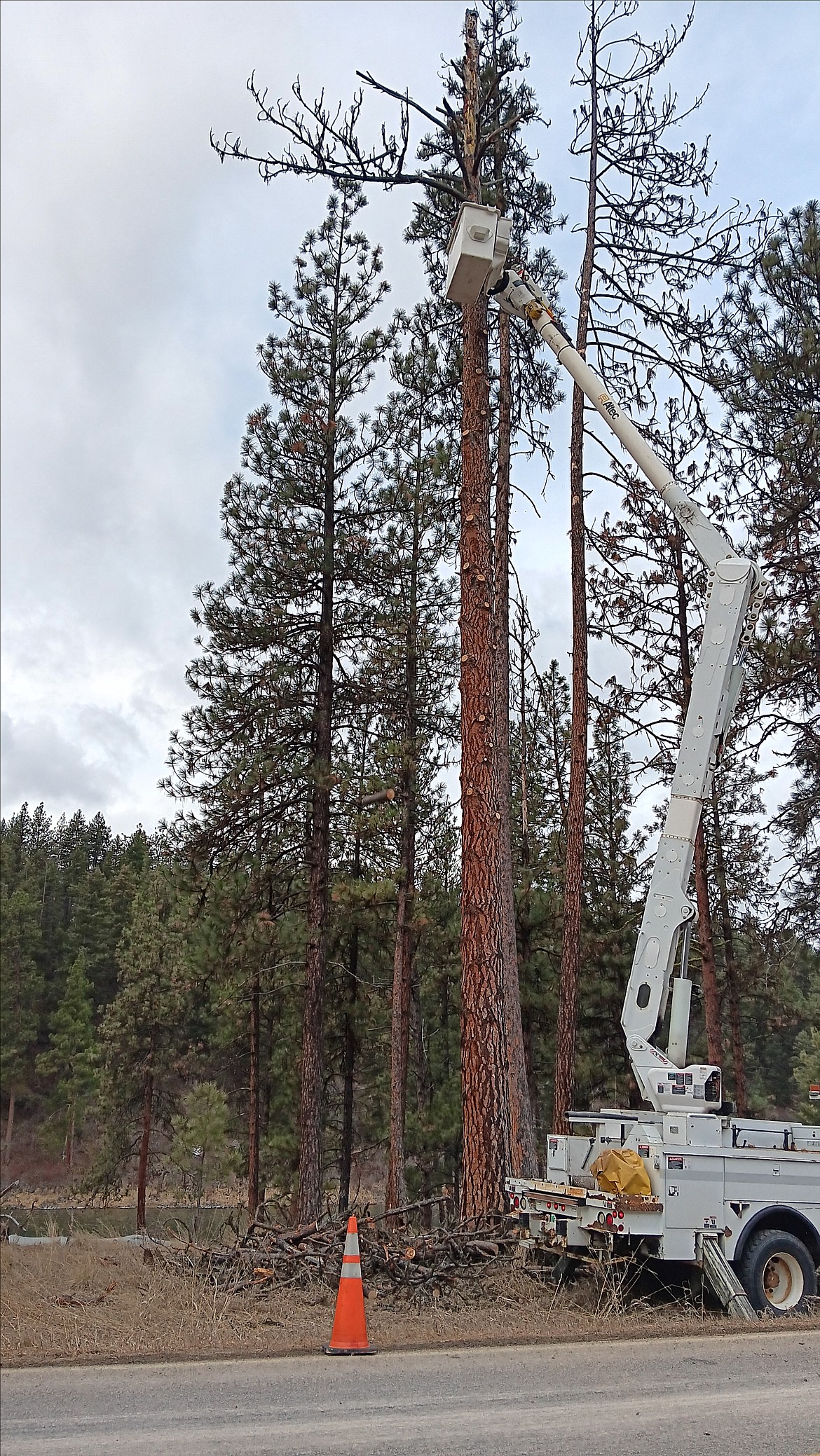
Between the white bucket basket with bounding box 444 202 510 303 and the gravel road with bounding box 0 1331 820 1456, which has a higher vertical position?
the white bucket basket with bounding box 444 202 510 303

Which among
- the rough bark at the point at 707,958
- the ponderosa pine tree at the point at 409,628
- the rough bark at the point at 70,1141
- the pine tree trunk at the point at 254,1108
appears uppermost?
the ponderosa pine tree at the point at 409,628

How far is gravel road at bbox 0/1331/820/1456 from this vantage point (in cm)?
463

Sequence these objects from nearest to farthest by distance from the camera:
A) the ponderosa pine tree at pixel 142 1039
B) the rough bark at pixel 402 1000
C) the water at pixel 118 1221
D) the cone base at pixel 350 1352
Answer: the cone base at pixel 350 1352
the water at pixel 118 1221
the rough bark at pixel 402 1000
the ponderosa pine tree at pixel 142 1039

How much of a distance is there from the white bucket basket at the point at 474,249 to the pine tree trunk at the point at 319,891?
22.8ft

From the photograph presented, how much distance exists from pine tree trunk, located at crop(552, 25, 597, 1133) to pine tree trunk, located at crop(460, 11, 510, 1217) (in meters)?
4.14

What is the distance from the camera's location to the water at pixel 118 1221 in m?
10.1

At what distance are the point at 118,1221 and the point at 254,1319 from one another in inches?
1350

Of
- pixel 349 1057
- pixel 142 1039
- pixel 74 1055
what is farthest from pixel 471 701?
pixel 74 1055

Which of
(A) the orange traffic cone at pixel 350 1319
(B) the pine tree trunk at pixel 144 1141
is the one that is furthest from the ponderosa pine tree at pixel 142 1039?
(A) the orange traffic cone at pixel 350 1319

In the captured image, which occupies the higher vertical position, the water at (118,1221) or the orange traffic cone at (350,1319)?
the orange traffic cone at (350,1319)

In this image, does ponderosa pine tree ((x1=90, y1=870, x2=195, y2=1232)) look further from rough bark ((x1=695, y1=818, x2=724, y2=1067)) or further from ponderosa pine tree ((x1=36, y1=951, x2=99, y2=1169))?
rough bark ((x1=695, y1=818, x2=724, y2=1067))

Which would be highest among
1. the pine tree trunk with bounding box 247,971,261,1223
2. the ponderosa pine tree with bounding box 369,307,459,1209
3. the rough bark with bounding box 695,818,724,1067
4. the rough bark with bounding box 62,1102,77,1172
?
the ponderosa pine tree with bounding box 369,307,459,1209

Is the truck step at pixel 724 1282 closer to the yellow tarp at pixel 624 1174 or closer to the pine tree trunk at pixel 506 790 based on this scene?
the yellow tarp at pixel 624 1174

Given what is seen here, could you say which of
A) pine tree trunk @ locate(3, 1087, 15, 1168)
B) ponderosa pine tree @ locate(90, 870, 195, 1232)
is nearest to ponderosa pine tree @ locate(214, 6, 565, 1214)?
ponderosa pine tree @ locate(90, 870, 195, 1232)
